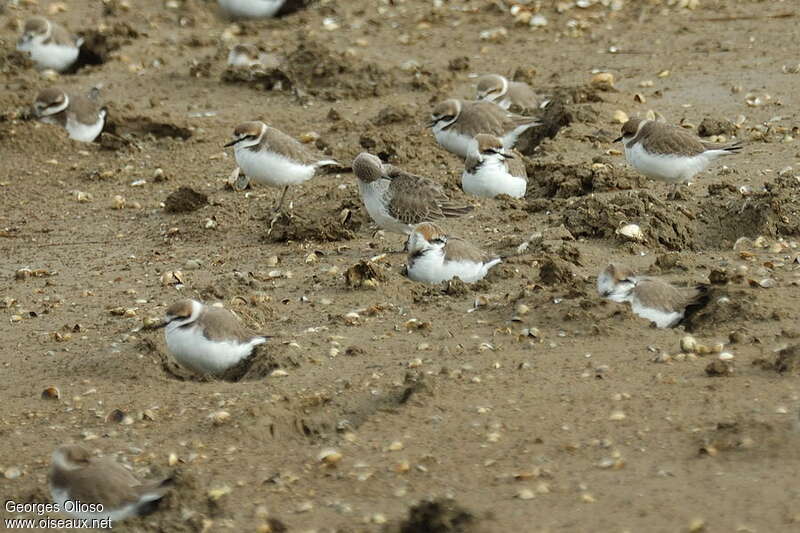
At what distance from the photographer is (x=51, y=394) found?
7.09m

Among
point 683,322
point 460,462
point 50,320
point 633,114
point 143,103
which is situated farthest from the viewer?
point 143,103

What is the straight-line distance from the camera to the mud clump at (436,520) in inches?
205

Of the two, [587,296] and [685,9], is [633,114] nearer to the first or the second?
[685,9]

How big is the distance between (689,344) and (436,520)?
2.20m

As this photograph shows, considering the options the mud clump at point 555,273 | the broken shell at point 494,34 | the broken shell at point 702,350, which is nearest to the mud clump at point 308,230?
the mud clump at point 555,273

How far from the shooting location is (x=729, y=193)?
9.53 m

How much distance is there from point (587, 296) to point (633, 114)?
442 centimetres

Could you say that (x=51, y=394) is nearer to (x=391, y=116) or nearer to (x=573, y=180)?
(x=573, y=180)

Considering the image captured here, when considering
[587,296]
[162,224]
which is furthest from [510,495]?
[162,224]

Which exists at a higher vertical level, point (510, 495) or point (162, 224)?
point (510, 495)

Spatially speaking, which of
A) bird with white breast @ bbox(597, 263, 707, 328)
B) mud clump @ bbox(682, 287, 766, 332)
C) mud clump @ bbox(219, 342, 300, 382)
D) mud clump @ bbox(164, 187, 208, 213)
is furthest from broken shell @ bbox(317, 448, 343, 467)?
mud clump @ bbox(164, 187, 208, 213)

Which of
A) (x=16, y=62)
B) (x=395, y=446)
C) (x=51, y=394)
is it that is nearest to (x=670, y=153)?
(x=395, y=446)

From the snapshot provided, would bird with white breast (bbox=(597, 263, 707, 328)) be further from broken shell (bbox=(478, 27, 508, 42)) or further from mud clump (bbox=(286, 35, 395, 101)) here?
broken shell (bbox=(478, 27, 508, 42))

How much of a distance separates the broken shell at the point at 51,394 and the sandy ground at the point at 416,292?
2.7 inches
